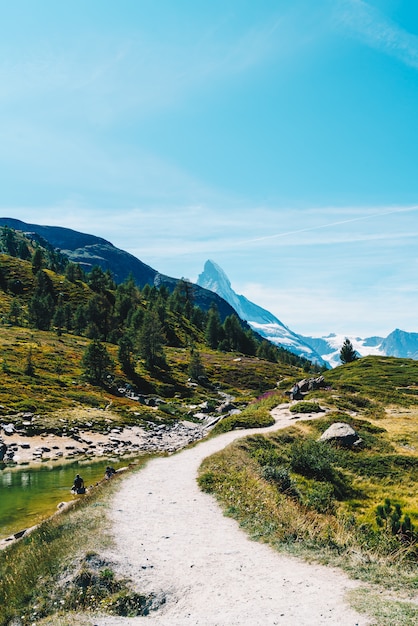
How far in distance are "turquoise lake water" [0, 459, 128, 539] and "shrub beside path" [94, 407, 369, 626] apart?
24.2ft

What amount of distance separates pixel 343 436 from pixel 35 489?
22.2m

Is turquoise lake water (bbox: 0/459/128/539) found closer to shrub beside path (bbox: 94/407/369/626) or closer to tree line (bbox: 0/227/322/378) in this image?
shrub beside path (bbox: 94/407/369/626)

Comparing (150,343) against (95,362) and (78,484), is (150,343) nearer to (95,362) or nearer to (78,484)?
(95,362)

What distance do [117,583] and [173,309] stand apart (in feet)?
558

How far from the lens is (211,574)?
454 inches

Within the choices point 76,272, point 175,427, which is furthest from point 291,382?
point 76,272

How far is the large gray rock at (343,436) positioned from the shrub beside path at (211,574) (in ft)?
45.6

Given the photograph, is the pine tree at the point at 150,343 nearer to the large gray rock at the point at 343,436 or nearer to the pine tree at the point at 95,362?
the pine tree at the point at 95,362

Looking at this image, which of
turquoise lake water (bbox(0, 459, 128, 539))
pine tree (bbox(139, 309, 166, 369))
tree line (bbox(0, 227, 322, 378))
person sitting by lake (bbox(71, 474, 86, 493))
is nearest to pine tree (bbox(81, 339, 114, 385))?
tree line (bbox(0, 227, 322, 378))

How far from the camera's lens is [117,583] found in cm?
1112

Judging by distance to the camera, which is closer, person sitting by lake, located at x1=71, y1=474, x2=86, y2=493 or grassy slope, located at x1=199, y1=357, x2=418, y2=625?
grassy slope, located at x1=199, y1=357, x2=418, y2=625

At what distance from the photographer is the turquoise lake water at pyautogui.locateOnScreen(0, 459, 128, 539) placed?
22.0m

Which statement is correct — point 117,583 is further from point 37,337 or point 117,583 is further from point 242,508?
point 37,337

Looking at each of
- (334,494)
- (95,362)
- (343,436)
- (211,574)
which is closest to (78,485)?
(334,494)
